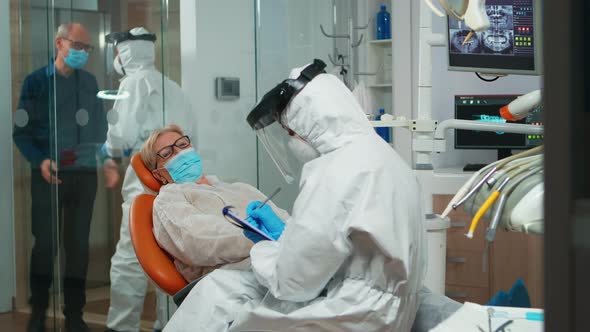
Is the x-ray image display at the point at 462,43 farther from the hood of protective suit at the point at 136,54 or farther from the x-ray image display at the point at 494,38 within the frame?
the hood of protective suit at the point at 136,54

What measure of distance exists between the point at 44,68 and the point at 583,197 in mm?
3327

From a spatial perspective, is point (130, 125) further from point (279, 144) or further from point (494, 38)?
point (494, 38)

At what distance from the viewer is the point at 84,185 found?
3.57 m

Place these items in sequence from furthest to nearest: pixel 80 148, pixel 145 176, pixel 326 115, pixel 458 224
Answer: pixel 458 224
pixel 80 148
pixel 145 176
pixel 326 115

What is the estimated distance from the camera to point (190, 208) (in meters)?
2.90

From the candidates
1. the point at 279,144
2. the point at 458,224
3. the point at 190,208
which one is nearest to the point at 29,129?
the point at 190,208

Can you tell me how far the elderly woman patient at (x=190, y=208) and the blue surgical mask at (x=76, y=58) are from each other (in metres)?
0.51

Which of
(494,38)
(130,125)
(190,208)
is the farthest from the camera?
(130,125)

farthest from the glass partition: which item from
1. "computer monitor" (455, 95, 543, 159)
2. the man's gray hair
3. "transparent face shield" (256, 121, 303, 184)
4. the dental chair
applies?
"computer monitor" (455, 95, 543, 159)

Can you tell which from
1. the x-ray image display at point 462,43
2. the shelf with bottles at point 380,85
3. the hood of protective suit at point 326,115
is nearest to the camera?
the hood of protective suit at point 326,115

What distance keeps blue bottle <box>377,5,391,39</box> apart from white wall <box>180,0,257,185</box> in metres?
1.89

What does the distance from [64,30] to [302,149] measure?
1.58 meters

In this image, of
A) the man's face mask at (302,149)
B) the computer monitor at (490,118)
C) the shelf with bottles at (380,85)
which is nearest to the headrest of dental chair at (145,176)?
the man's face mask at (302,149)

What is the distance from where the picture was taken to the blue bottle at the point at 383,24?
5.86 meters
